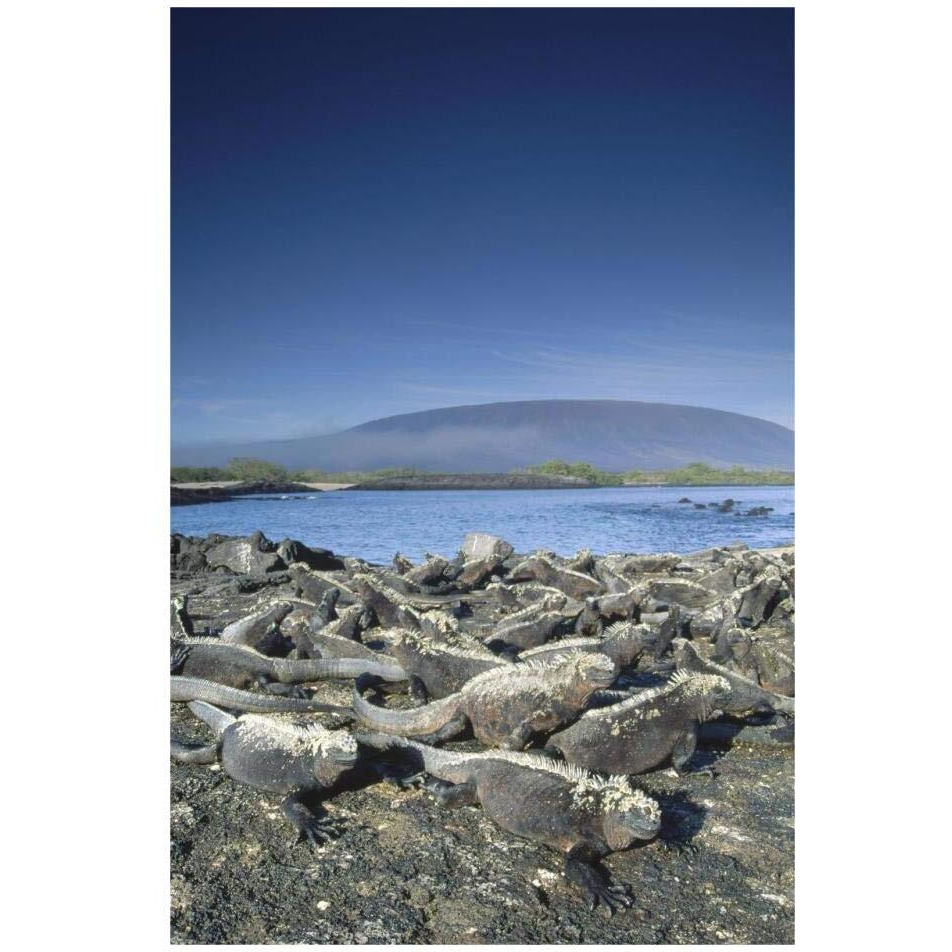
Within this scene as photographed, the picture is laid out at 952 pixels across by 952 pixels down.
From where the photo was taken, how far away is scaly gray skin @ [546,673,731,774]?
183 inches

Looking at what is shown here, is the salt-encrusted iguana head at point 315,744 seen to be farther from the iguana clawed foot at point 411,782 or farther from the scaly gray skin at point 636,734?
the scaly gray skin at point 636,734

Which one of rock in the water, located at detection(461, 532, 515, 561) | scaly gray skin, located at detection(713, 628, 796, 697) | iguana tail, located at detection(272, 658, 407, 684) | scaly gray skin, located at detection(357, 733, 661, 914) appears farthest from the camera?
rock in the water, located at detection(461, 532, 515, 561)

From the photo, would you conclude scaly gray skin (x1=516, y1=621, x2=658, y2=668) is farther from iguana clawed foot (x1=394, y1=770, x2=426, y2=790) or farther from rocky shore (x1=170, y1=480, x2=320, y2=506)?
rocky shore (x1=170, y1=480, x2=320, y2=506)

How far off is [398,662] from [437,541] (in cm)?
830

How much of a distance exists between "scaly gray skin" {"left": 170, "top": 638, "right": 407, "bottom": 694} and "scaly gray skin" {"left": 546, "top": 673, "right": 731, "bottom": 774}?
2147mm

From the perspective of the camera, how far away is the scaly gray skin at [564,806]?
11.5 ft

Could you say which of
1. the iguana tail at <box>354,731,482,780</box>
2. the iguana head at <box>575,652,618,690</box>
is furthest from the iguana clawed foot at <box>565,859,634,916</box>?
the iguana head at <box>575,652,618,690</box>

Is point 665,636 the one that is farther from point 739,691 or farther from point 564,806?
point 564,806
